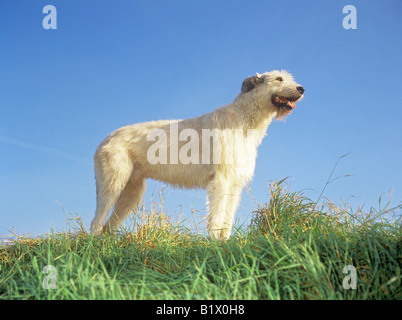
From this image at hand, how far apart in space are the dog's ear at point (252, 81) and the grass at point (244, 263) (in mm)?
2452

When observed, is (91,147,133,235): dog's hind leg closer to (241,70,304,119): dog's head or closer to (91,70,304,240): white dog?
(91,70,304,240): white dog

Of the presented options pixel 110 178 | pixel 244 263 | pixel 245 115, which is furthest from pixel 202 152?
pixel 244 263

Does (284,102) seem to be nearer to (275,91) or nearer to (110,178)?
(275,91)

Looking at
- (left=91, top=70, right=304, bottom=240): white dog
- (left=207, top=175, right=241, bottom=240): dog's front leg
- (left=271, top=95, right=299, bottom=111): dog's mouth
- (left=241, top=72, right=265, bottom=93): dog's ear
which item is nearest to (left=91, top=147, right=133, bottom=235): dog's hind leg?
(left=91, top=70, right=304, bottom=240): white dog

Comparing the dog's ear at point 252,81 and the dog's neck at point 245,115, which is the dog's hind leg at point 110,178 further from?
the dog's ear at point 252,81

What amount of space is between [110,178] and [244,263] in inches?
153

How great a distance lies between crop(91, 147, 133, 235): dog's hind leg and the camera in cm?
650

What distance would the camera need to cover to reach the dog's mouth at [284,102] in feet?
20.5

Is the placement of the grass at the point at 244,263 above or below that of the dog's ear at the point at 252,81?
below

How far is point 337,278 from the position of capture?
307 centimetres

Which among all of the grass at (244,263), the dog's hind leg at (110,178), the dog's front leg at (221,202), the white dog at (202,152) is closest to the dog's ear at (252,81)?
the white dog at (202,152)

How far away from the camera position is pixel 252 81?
6387 mm

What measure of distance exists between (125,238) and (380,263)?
129 inches
